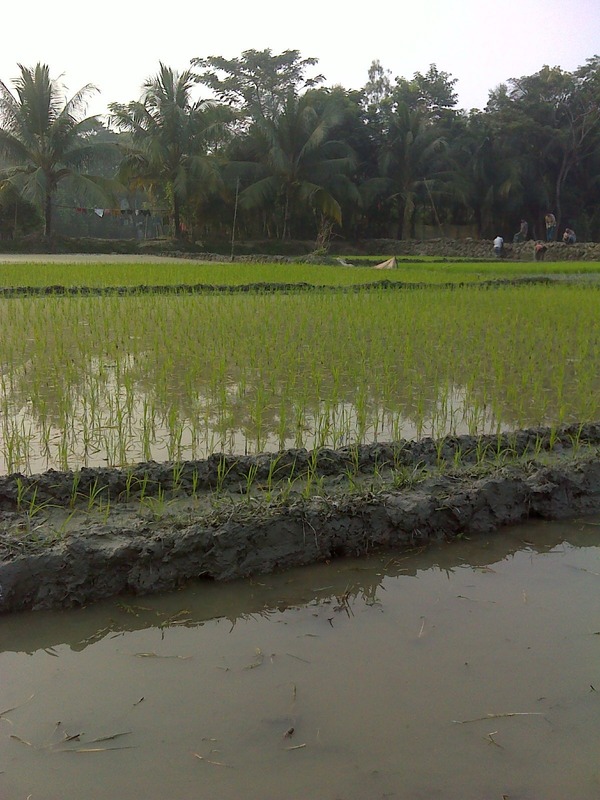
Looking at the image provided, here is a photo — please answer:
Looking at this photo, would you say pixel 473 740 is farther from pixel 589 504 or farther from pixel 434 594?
pixel 589 504

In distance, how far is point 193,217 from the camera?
21328 mm

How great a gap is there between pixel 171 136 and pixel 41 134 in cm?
320

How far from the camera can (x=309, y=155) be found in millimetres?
19891

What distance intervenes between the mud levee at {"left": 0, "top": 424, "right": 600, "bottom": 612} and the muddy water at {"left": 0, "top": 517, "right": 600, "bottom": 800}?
0.06 metres

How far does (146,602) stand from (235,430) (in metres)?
1.22

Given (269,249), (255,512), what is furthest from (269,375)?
(269,249)

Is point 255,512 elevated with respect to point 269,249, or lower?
lower

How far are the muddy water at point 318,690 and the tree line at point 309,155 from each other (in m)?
16.7

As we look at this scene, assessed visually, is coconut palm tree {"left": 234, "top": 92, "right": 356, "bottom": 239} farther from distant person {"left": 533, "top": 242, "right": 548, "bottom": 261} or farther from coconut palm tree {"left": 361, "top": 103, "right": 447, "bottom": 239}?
distant person {"left": 533, "top": 242, "right": 548, "bottom": 261}

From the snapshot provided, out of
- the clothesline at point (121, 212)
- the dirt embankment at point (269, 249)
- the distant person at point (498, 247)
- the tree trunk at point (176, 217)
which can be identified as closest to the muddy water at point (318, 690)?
the dirt embankment at point (269, 249)

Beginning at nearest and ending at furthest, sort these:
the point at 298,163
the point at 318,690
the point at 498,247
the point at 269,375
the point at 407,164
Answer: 1. the point at 318,690
2. the point at 269,375
3. the point at 498,247
4. the point at 298,163
5. the point at 407,164

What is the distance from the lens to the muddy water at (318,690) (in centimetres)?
110

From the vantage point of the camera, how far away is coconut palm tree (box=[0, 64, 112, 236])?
17.3m

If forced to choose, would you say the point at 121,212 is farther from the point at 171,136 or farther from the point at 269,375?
the point at 269,375
